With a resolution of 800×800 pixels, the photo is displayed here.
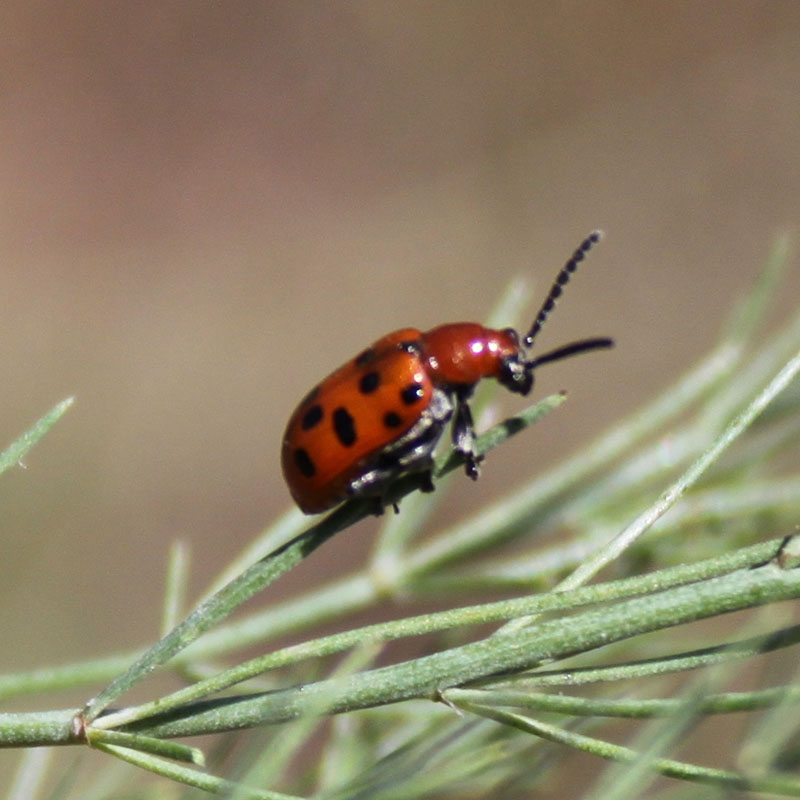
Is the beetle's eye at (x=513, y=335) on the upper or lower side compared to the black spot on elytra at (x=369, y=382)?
upper

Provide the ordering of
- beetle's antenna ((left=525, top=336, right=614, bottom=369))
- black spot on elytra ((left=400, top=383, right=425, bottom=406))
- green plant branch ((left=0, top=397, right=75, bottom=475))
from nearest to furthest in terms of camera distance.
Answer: green plant branch ((left=0, top=397, right=75, bottom=475)) → beetle's antenna ((left=525, top=336, right=614, bottom=369)) → black spot on elytra ((left=400, top=383, right=425, bottom=406))

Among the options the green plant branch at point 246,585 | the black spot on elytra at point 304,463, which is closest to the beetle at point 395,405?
the black spot on elytra at point 304,463

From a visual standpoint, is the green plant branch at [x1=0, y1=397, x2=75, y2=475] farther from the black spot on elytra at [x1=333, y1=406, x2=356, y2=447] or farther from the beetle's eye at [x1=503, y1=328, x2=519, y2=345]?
the beetle's eye at [x1=503, y1=328, x2=519, y2=345]

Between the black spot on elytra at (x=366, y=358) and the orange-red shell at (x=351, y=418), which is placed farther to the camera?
the black spot on elytra at (x=366, y=358)

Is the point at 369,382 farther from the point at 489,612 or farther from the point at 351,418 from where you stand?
the point at 489,612

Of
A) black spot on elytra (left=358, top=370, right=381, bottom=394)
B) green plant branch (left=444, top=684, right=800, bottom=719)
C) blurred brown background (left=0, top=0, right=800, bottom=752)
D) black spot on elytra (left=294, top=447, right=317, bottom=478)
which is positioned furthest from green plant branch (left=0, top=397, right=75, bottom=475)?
blurred brown background (left=0, top=0, right=800, bottom=752)

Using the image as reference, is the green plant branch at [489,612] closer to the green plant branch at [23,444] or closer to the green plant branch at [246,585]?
the green plant branch at [246,585]
